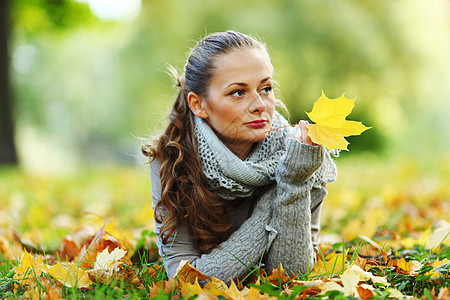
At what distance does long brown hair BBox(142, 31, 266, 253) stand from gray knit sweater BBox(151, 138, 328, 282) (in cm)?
8

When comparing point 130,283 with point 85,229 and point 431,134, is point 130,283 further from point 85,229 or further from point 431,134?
point 431,134

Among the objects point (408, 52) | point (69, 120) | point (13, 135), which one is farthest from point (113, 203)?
point (69, 120)

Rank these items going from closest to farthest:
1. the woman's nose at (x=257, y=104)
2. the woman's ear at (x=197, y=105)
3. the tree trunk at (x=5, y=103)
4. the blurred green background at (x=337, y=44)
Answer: the woman's nose at (x=257, y=104)
the woman's ear at (x=197, y=105)
the tree trunk at (x=5, y=103)
the blurred green background at (x=337, y=44)

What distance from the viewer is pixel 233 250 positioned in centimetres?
193

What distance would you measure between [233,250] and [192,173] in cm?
37

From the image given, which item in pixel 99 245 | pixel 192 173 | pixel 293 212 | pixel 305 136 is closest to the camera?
pixel 305 136

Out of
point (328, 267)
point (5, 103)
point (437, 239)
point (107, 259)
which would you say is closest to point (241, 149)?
point (328, 267)

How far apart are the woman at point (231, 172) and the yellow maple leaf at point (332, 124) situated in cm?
7

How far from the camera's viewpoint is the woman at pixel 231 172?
1897 millimetres

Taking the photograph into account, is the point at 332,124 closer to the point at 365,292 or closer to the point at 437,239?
the point at 365,292

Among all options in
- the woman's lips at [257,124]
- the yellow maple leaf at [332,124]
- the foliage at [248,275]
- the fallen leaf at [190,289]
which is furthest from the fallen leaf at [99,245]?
the yellow maple leaf at [332,124]

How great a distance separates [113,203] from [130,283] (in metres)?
2.99

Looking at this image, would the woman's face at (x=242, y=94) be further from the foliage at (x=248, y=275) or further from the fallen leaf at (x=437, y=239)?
the fallen leaf at (x=437, y=239)

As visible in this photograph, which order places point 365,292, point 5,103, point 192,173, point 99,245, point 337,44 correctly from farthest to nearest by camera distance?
point 337,44
point 5,103
point 99,245
point 192,173
point 365,292
